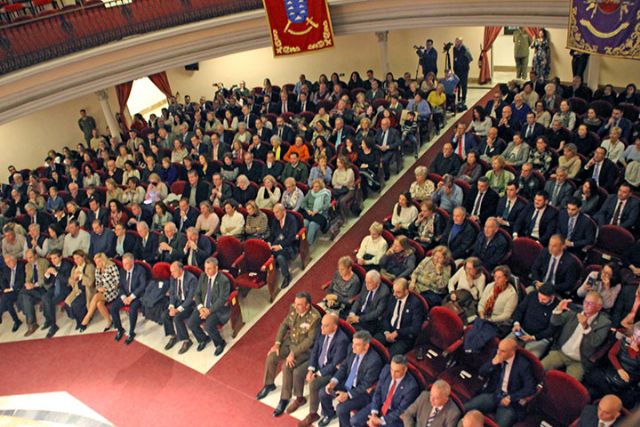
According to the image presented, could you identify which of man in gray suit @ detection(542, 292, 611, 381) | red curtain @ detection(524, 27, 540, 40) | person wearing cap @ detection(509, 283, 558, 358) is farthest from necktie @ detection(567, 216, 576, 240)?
red curtain @ detection(524, 27, 540, 40)

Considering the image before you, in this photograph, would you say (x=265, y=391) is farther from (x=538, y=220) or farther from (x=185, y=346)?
(x=538, y=220)

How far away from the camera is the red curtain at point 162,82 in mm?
15203

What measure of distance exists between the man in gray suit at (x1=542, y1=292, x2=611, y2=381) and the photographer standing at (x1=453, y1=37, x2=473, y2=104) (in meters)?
7.74

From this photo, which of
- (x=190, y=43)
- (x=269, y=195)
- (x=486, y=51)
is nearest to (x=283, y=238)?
(x=269, y=195)

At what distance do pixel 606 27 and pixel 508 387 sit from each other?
600 centimetres

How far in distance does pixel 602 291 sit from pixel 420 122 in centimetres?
541

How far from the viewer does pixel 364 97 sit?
10805 millimetres

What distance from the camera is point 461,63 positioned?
11.9 meters

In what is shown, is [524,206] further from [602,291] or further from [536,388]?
[536,388]

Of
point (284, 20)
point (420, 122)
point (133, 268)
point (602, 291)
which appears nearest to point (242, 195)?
point (133, 268)

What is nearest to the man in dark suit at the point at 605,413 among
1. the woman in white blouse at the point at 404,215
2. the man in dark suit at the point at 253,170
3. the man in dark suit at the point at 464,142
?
the woman in white blouse at the point at 404,215

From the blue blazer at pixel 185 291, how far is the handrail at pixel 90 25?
5.90m

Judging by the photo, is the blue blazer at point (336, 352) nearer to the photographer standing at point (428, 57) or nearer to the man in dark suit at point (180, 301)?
the man in dark suit at point (180, 301)

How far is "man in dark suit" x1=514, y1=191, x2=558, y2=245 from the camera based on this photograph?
20.4 ft
